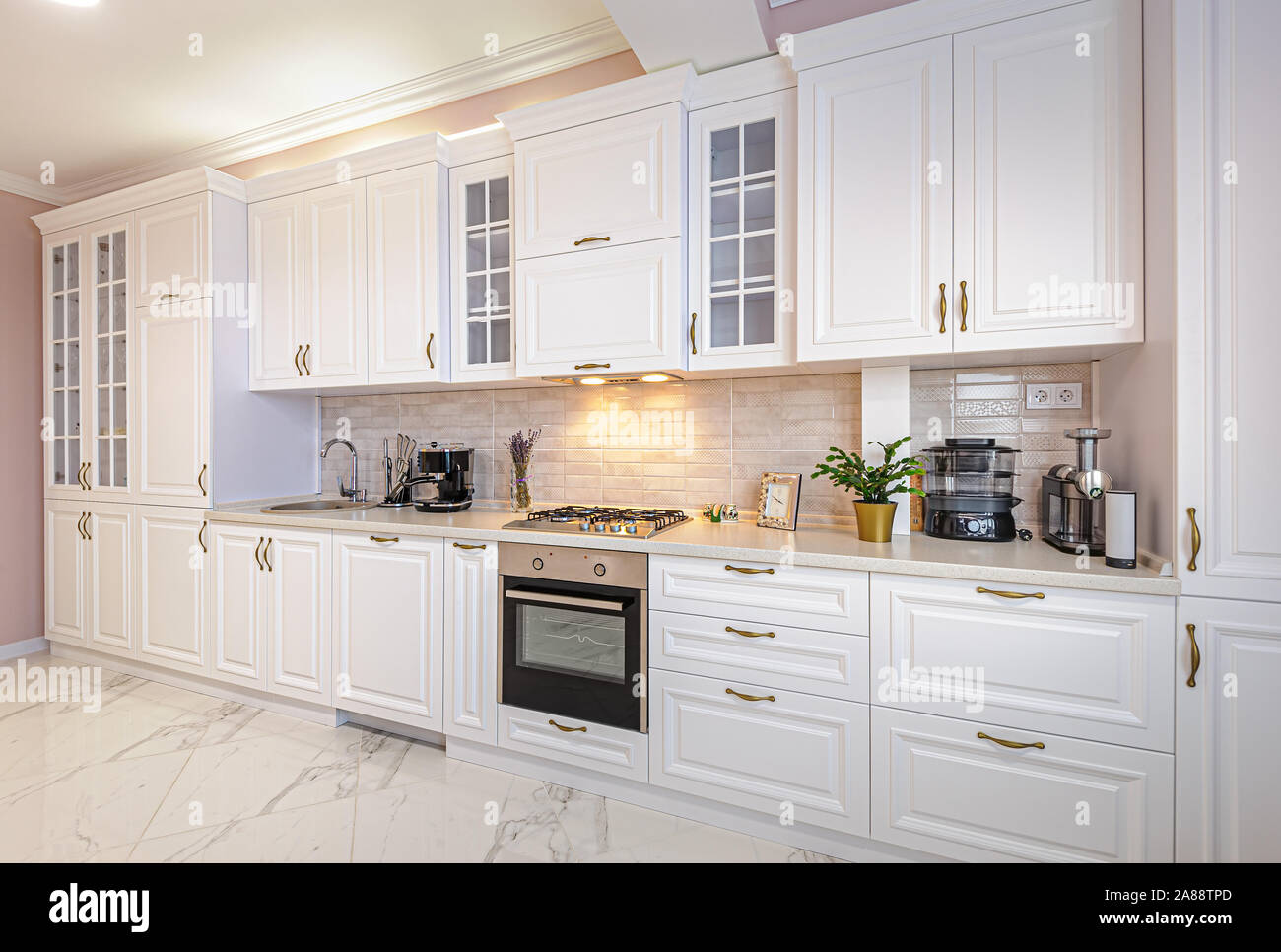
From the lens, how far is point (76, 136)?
127 inches

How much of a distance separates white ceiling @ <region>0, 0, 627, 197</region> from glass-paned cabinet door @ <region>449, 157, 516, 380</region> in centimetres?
55

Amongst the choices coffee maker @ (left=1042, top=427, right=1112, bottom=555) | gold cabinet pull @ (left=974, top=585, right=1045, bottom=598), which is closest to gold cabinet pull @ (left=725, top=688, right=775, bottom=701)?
gold cabinet pull @ (left=974, top=585, right=1045, bottom=598)

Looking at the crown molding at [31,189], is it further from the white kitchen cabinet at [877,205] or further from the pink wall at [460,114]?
the white kitchen cabinet at [877,205]

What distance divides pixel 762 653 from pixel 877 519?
0.57m

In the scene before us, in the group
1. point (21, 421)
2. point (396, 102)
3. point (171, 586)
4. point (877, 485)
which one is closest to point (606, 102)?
point (396, 102)

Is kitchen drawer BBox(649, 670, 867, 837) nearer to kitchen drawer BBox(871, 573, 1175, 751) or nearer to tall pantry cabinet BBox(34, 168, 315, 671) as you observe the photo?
kitchen drawer BBox(871, 573, 1175, 751)

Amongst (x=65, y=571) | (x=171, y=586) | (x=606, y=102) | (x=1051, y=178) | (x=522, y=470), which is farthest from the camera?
(x=65, y=571)

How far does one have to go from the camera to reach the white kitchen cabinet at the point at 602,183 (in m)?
2.15

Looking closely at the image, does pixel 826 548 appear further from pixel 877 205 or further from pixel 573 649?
pixel 877 205

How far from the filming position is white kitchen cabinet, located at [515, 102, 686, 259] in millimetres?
2152

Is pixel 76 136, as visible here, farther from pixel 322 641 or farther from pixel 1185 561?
pixel 1185 561

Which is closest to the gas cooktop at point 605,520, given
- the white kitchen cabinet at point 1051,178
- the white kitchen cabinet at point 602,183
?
the white kitchen cabinet at point 602,183

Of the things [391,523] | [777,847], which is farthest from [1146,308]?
[391,523]

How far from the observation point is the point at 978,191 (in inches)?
69.6
